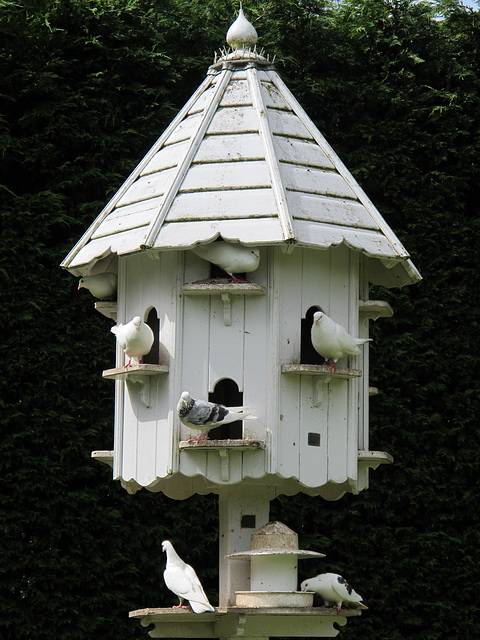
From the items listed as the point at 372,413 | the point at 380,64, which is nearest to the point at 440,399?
the point at 372,413

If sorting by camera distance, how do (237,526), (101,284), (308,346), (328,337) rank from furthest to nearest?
(101,284) < (308,346) < (237,526) < (328,337)

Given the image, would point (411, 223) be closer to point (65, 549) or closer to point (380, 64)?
point (380, 64)

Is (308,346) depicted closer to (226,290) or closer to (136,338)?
(226,290)

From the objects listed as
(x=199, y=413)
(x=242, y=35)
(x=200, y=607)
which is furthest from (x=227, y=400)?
(x=242, y=35)

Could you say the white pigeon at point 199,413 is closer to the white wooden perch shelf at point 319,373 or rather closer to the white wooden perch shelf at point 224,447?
the white wooden perch shelf at point 224,447

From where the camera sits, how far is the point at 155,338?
6.74m

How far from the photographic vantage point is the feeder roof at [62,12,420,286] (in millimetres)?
6406

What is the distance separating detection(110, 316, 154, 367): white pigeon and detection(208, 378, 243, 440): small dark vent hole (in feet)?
2.20

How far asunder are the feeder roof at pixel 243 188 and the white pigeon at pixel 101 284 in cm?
13

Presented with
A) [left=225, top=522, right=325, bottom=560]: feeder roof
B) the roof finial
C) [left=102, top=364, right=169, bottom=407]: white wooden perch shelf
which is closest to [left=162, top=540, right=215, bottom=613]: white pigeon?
[left=225, top=522, right=325, bottom=560]: feeder roof

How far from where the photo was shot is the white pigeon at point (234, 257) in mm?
6371

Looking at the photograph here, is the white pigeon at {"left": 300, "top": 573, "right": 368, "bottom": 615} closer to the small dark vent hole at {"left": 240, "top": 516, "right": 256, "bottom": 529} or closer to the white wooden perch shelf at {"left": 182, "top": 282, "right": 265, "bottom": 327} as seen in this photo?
the small dark vent hole at {"left": 240, "top": 516, "right": 256, "bottom": 529}

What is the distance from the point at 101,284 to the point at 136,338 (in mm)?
818

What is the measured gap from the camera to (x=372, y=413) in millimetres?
8562
